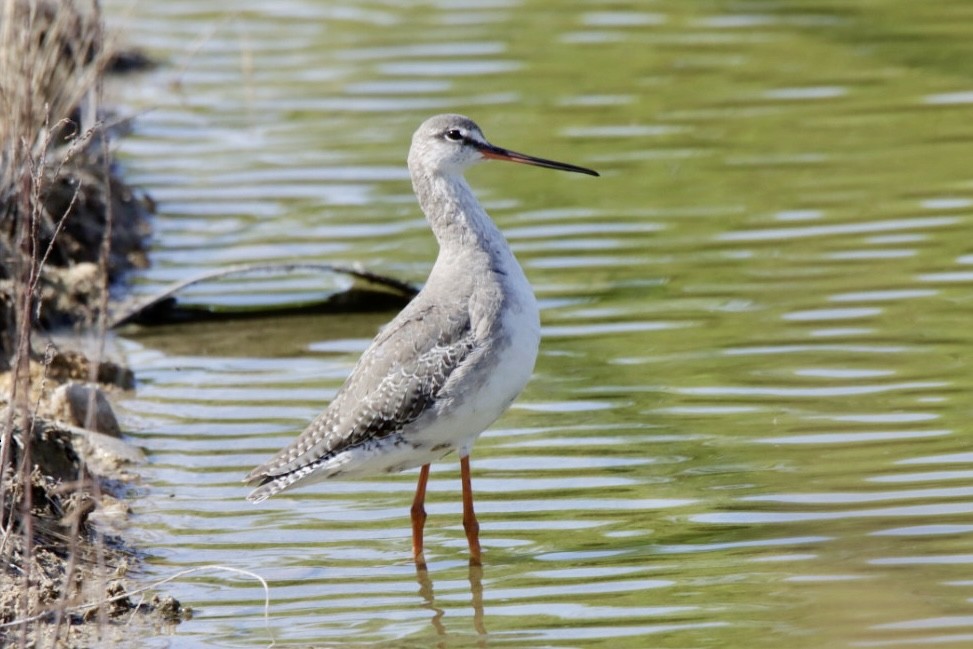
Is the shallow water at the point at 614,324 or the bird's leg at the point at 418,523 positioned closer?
the shallow water at the point at 614,324

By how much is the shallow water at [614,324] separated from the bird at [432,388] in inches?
13.9

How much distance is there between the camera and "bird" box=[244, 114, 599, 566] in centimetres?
707

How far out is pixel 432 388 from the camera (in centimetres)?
711

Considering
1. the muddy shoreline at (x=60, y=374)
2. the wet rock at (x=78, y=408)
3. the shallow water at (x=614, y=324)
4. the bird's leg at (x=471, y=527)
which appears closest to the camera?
the muddy shoreline at (x=60, y=374)

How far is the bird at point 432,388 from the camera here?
7066 millimetres

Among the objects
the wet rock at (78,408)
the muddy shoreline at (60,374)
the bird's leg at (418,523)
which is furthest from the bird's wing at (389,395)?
the wet rock at (78,408)

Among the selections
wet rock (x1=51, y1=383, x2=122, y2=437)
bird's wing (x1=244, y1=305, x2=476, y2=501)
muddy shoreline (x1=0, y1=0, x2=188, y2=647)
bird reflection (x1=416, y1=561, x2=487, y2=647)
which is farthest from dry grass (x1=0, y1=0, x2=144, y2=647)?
bird reflection (x1=416, y1=561, x2=487, y2=647)

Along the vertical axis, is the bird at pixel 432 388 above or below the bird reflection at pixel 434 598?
above

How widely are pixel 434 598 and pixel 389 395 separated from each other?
0.94 metres

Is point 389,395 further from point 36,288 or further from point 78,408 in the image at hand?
point 78,408

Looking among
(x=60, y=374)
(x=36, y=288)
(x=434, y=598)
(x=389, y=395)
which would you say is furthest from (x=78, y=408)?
(x=434, y=598)

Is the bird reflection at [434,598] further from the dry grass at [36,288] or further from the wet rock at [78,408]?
the wet rock at [78,408]

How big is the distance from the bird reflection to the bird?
0.29 feet

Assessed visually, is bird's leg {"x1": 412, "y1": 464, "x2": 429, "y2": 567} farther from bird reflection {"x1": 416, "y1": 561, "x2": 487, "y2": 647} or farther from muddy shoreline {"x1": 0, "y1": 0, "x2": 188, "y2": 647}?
muddy shoreline {"x1": 0, "y1": 0, "x2": 188, "y2": 647}
